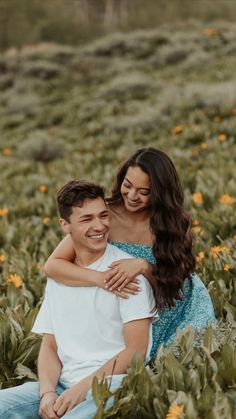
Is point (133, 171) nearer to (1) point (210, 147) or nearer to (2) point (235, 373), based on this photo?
(2) point (235, 373)

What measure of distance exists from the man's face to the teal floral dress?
26 centimetres

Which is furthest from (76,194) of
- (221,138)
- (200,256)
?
(221,138)

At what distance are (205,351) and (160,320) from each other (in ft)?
1.60

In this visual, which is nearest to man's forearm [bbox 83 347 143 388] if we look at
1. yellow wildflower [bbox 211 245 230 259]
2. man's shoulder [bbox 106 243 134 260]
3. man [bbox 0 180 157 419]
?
man [bbox 0 180 157 419]

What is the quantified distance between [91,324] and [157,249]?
0.47 meters

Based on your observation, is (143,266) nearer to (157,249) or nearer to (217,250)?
(157,249)

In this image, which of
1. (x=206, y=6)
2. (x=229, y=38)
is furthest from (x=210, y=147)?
(x=206, y=6)

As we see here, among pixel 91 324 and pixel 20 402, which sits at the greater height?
pixel 91 324

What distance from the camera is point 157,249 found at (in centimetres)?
296

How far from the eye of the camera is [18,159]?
1028 centimetres

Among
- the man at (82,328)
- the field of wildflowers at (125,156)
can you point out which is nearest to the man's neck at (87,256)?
the man at (82,328)

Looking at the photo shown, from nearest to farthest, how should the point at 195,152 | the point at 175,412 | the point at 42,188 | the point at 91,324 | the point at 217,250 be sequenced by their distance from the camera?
the point at 175,412 → the point at 91,324 → the point at 217,250 → the point at 42,188 → the point at 195,152

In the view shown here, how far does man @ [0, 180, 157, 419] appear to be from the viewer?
2.58 m

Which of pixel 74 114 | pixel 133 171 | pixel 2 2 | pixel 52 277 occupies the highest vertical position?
pixel 2 2
